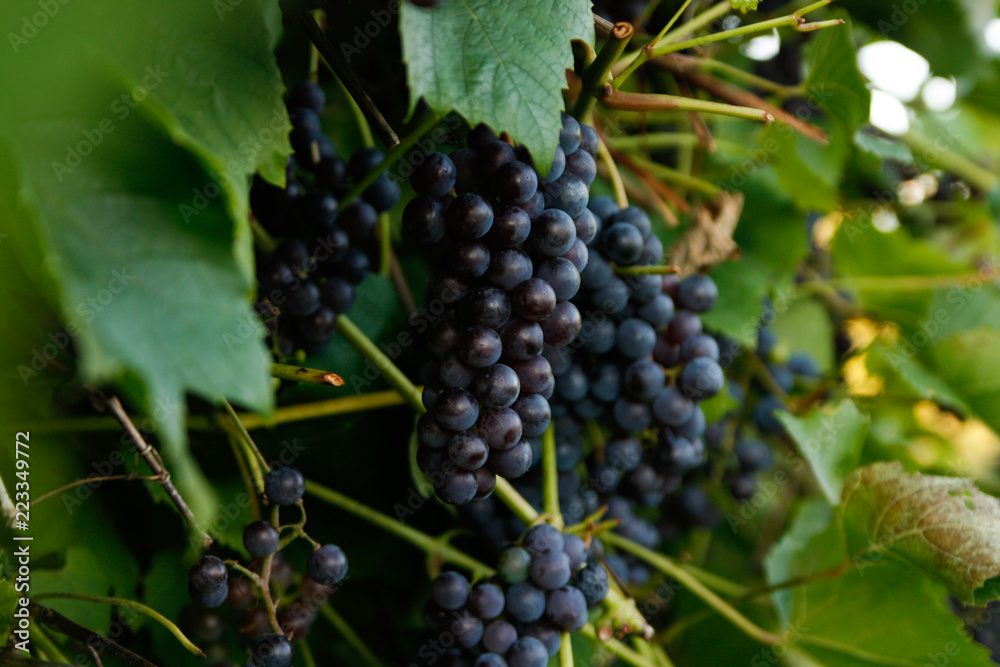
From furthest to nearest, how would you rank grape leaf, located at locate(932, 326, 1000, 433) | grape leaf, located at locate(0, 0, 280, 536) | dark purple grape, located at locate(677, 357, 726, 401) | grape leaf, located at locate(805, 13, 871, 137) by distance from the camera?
grape leaf, located at locate(932, 326, 1000, 433) → grape leaf, located at locate(805, 13, 871, 137) → dark purple grape, located at locate(677, 357, 726, 401) → grape leaf, located at locate(0, 0, 280, 536)

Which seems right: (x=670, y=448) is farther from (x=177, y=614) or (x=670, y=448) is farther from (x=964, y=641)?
(x=177, y=614)

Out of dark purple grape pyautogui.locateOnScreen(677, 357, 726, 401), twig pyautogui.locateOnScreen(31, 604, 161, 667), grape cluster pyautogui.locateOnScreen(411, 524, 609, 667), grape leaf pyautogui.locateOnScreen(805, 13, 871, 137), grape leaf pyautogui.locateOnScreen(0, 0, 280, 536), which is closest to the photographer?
grape leaf pyautogui.locateOnScreen(0, 0, 280, 536)

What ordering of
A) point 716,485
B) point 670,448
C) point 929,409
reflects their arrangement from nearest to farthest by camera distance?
1. point 670,448
2. point 716,485
3. point 929,409

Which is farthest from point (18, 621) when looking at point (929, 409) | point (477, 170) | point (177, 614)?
point (929, 409)

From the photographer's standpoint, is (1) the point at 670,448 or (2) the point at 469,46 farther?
(1) the point at 670,448

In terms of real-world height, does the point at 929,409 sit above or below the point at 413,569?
below

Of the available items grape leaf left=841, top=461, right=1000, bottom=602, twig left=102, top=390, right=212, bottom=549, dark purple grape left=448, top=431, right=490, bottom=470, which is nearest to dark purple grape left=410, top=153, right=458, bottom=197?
dark purple grape left=448, top=431, right=490, bottom=470

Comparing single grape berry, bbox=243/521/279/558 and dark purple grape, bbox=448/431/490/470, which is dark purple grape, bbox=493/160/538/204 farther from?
single grape berry, bbox=243/521/279/558
